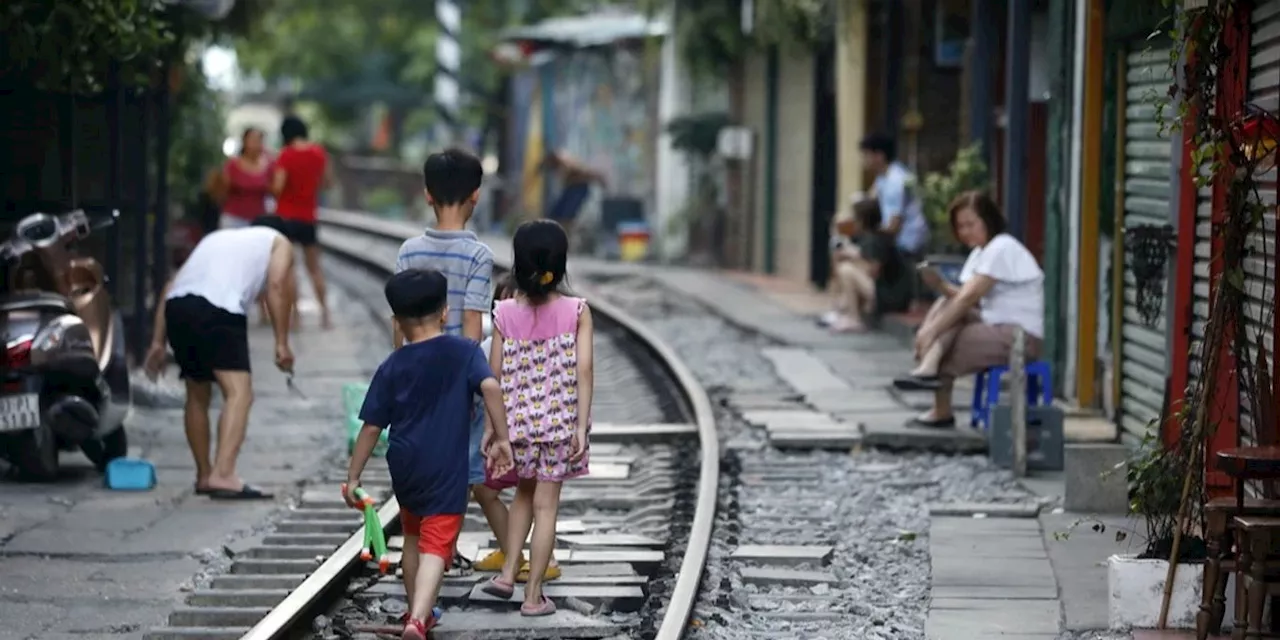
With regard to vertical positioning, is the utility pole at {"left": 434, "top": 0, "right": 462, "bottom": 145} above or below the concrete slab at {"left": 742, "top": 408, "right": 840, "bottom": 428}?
above

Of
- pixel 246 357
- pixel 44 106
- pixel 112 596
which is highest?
pixel 44 106

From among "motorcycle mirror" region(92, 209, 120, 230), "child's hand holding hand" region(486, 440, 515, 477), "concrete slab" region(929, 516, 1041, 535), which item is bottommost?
"concrete slab" region(929, 516, 1041, 535)

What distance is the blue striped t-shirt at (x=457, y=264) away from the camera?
799 centimetres

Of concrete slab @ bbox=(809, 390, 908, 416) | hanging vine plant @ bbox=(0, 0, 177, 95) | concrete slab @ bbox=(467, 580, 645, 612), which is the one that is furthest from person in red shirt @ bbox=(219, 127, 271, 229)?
concrete slab @ bbox=(467, 580, 645, 612)

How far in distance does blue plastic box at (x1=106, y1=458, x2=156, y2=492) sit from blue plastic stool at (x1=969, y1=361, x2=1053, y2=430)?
4235 millimetres

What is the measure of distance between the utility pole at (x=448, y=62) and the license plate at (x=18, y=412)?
31968 mm

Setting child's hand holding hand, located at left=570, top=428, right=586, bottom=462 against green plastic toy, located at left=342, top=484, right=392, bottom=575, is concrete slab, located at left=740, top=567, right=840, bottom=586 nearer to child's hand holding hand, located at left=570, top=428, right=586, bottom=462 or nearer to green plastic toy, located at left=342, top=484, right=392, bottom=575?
child's hand holding hand, located at left=570, top=428, right=586, bottom=462

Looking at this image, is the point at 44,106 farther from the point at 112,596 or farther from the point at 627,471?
the point at 112,596

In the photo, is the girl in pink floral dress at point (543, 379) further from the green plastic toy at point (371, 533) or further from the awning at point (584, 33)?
the awning at point (584, 33)

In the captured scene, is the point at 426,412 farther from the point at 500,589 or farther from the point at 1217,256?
the point at 1217,256

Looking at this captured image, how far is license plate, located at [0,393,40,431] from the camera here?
32.9 ft

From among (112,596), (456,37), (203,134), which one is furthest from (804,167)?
(456,37)

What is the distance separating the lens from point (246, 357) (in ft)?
33.3

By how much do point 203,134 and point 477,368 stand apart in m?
13.5
